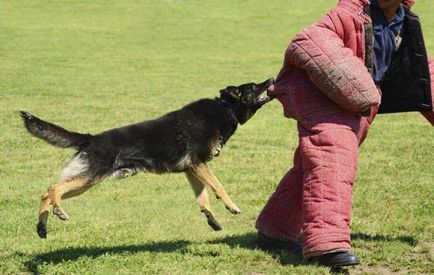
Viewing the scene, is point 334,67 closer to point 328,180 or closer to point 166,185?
point 328,180

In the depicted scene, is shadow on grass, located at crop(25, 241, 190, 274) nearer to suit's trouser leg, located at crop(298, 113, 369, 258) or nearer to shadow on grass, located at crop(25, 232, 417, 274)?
shadow on grass, located at crop(25, 232, 417, 274)

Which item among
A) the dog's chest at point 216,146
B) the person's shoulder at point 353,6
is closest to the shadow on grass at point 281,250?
the dog's chest at point 216,146

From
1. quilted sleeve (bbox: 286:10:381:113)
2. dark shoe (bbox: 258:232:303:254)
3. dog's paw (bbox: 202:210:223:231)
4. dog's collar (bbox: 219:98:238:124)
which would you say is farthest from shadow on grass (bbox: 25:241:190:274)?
quilted sleeve (bbox: 286:10:381:113)

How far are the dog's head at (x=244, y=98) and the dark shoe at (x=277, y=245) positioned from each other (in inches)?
66.2

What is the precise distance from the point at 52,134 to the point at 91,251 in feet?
3.27

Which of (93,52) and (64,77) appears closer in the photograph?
(64,77)

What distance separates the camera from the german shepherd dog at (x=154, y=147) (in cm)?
546

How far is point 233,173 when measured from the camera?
8836mm

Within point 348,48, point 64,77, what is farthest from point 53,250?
point 64,77

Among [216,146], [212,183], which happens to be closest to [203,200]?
[212,183]

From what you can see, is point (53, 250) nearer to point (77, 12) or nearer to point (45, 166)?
point (45, 166)

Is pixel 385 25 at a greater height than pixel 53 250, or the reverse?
pixel 385 25

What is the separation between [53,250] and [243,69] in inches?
698

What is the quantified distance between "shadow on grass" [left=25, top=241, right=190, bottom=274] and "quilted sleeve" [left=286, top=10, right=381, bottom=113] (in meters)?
1.82
